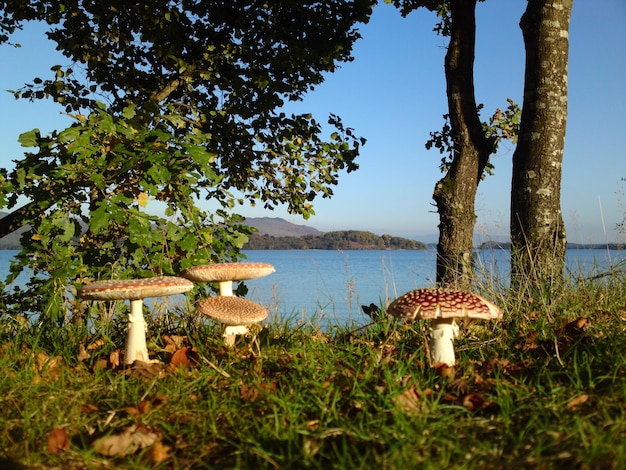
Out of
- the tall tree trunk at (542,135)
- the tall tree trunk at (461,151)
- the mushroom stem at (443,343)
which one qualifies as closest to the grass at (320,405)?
the mushroom stem at (443,343)

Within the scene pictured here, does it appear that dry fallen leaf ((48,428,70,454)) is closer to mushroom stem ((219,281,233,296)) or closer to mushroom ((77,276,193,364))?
mushroom ((77,276,193,364))

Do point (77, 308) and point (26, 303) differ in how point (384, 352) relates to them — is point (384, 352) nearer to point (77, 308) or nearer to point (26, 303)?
point (77, 308)

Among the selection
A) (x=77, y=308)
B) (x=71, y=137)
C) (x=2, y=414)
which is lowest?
(x=2, y=414)

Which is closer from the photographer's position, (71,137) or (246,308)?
(246,308)

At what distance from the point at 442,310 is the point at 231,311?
140 cm

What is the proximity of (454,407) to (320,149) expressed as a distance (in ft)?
18.9

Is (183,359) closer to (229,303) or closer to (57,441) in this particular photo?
(229,303)

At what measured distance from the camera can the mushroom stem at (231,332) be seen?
387cm

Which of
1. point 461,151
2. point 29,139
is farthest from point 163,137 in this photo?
point 461,151

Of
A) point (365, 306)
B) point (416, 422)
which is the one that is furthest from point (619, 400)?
point (365, 306)

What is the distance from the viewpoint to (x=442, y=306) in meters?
3.23

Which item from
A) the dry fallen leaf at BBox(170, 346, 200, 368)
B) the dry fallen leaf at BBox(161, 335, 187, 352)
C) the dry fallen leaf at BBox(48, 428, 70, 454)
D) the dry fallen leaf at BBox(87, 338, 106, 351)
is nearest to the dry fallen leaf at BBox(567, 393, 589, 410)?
the dry fallen leaf at BBox(170, 346, 200, 368)

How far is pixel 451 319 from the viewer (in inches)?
137

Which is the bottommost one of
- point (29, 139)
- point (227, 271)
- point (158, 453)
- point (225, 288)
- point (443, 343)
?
point (158, 453)
